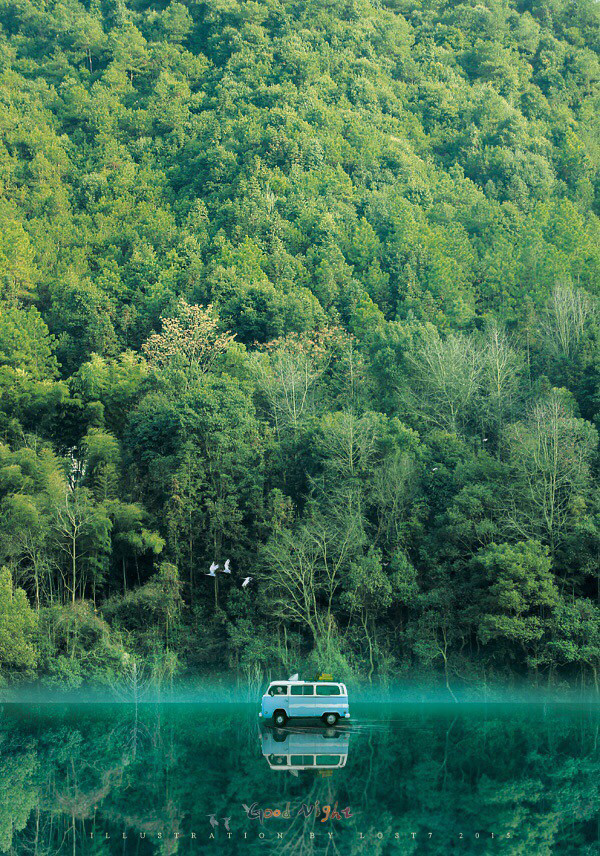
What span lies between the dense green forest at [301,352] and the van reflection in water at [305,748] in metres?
10.1

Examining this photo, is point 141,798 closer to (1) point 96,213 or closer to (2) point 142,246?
(2) point 142,246

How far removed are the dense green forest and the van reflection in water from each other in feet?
33.1

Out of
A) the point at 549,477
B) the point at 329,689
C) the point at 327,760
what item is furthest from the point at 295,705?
the point at 549,477

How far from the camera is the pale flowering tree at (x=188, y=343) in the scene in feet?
177

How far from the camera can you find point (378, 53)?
94.4 meters

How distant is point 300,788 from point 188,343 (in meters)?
34.8

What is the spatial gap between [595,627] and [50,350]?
32028mm

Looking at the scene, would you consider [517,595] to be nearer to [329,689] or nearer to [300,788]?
[329,689]

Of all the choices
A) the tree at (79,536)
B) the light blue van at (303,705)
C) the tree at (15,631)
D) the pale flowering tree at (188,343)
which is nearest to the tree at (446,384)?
the pale flowering tree at (188,343)

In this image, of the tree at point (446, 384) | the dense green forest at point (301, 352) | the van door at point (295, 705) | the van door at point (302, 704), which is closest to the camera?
the van door at point (302, 704)

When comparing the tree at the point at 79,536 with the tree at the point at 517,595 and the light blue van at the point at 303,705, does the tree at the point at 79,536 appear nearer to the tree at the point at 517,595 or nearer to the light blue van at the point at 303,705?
the light blue van at the point at 303,705

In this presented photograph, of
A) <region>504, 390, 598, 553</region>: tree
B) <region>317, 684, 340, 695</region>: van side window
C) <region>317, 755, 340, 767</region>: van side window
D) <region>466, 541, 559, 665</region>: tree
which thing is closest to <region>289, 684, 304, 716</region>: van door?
<region>317, 684, 340, 695</region>: van side window

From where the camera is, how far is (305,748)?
2730cm

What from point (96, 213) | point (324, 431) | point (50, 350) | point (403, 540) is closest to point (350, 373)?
point (324, 431)
